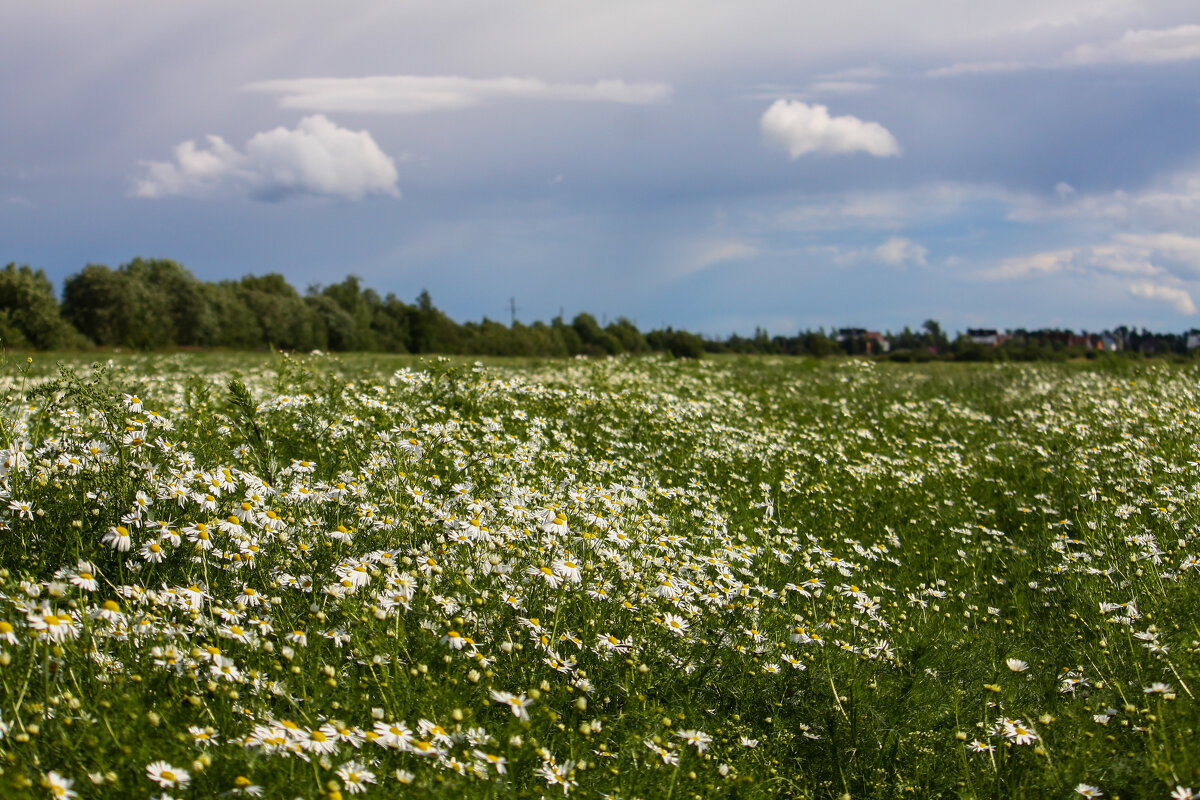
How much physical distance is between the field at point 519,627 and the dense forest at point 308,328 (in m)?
30.7

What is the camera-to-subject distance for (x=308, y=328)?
271 feet

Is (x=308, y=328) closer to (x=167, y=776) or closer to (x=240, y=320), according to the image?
(x=240, y=320)

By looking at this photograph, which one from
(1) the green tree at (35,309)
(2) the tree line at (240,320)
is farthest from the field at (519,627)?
(1) the green tree at (35,309)

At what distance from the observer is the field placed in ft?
8.83

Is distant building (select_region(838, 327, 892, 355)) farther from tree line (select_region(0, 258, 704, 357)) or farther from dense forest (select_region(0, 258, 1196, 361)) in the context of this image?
tree line (select_region(0, 258, 704, 357))

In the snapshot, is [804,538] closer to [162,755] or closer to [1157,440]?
[162,755]

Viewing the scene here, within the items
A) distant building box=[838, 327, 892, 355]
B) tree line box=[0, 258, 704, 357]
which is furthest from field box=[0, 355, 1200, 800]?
distant building box=[838, 327, 892, 355]

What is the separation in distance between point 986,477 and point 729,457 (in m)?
3.56

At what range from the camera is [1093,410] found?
11781mm

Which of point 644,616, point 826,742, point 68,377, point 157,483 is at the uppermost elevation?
point 68,377

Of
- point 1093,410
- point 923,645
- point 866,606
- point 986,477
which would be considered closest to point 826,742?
point 923,645

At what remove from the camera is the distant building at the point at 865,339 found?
12194 centimetres

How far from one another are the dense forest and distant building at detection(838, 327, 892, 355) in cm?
69

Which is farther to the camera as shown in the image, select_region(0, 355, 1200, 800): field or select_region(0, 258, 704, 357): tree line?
select_region(0, 258, 704, 357): tree line
